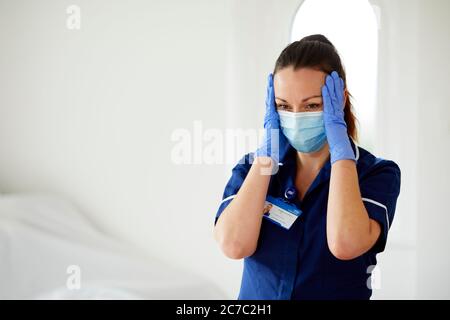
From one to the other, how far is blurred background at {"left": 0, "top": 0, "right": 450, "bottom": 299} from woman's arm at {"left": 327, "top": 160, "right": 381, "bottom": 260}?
107 centimetres

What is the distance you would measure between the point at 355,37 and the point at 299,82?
1.17m

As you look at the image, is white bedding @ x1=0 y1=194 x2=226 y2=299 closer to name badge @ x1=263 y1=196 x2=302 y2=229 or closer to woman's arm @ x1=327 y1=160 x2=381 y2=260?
name badge @ x1=263 y1=196 x2=302 y2=229

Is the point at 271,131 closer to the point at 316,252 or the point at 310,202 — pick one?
the point at 310,202

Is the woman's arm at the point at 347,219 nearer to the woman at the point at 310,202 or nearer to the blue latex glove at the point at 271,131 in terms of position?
the woman at the point at 310,202

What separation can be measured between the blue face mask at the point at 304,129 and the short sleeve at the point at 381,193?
0.14 metres

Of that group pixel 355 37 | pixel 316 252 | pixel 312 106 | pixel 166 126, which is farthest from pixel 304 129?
pixel 166 126

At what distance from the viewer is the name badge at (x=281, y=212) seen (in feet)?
3.50

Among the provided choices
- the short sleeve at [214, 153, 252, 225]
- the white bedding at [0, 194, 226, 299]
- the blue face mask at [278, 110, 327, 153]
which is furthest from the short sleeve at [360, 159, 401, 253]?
the white bedding at [0, 194, 226, 299]

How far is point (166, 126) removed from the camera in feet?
8.11

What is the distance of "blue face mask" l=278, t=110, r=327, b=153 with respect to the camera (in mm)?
1085

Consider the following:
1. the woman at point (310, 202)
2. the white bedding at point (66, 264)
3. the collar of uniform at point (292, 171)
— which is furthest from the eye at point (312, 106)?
the white bedding at point (66, 264)
